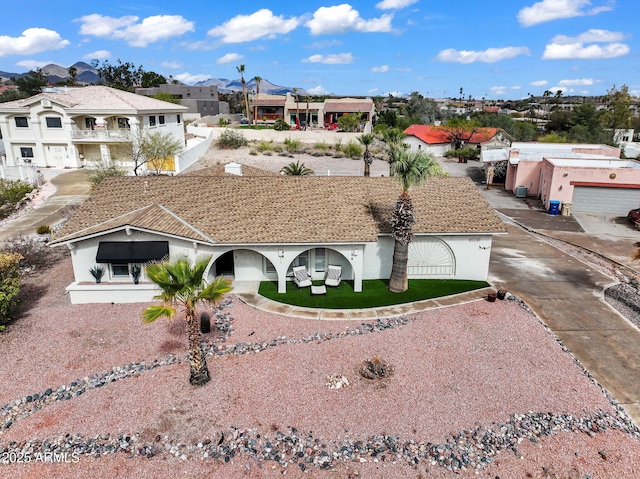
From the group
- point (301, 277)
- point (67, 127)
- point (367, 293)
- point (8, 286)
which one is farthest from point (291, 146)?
point (8, 286)

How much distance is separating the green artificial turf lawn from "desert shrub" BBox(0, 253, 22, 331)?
10.5 metres

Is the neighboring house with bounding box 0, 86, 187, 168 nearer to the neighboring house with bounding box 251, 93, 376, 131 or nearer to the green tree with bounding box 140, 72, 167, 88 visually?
the neighboring house with bounding box 251, 93, 376, 131

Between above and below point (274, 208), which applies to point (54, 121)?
above

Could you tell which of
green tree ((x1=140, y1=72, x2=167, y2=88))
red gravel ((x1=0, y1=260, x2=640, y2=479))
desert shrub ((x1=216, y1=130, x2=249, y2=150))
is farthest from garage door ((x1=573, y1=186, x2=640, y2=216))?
green tree ((x1=140, y1=72, x2=167, y2=88))

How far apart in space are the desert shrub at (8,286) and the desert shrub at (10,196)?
51.7 ft

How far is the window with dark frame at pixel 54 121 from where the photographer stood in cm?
4947

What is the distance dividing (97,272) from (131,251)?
2210 mm

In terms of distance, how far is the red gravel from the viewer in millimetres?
11555

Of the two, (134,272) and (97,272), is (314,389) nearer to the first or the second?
(134,272)

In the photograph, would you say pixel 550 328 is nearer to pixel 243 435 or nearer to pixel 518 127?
pixel 243 435

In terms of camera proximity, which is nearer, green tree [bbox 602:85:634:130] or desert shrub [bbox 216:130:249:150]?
desert shrub [bbox 216:130:249:150]

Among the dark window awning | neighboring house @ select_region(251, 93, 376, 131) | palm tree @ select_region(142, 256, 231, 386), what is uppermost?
neighboring house @ select_region(251, 93, 376, 131)

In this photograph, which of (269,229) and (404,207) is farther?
(269,229)

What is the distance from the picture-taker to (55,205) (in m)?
36.8
